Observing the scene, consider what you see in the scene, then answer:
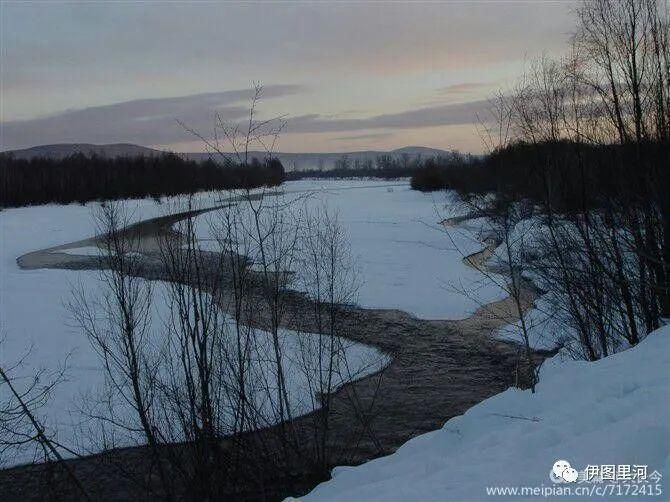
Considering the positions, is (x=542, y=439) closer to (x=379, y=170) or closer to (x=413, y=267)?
(x=413, y=267)

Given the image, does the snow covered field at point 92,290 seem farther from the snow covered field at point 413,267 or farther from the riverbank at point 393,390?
the riverbank at point 393,390

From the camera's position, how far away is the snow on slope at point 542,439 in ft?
11.8

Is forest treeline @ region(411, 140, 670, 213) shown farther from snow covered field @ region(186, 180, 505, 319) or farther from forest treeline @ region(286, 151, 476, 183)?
forest treeline @ region(286, 151, 476, 183)

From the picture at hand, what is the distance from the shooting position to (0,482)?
7281mm

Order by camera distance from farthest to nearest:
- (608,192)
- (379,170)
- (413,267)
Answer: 1. (379,170)
2. (413,267)
3. (608,192)

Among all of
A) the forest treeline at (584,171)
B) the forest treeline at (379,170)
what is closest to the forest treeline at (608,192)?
the forest treeline at (584,171)

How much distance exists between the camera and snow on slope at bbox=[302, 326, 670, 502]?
11.8 ft

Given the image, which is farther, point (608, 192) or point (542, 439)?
point (608, 192)

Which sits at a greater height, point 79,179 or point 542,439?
point 79,179

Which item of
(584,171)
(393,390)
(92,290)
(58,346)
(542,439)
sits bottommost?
(393,390)

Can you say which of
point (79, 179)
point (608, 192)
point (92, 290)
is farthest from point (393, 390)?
point (79, 179)

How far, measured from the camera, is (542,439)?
13.5 ft

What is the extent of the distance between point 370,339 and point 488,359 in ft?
7.95

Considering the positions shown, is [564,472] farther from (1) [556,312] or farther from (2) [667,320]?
(1) [556,312]
